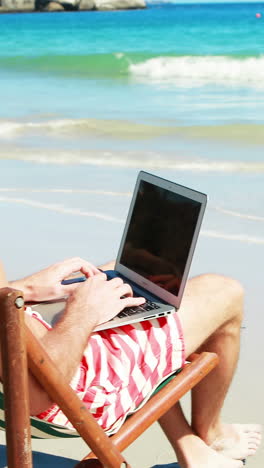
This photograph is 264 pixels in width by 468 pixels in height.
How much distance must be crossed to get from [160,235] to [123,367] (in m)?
Answer: 0.47

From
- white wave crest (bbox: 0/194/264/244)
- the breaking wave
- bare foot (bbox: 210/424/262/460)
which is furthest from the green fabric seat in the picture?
the breaking wave

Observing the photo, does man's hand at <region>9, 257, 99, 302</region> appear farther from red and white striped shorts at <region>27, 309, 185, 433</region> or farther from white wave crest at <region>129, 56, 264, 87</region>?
white wave crest at <region>129, 56, 264, 87</region>

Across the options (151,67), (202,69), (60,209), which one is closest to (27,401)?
(60,209)

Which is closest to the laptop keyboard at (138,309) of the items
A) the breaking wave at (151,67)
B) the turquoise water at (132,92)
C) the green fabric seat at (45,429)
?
the green fabric seat at (45,429)

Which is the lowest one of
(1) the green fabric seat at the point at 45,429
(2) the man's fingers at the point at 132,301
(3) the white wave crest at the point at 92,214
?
(3) the white wave crest at the point at 92,214

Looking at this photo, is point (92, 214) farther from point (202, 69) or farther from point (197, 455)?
point (202, 69)

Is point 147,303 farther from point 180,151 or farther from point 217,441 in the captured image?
point 180,151

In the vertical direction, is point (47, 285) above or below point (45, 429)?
above

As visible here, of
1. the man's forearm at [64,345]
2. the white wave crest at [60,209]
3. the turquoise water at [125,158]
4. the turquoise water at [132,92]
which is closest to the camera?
the man's forearm at [64,345]

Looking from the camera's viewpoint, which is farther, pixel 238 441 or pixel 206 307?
pixel 238 441

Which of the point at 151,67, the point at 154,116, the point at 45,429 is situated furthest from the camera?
the point at 151,67

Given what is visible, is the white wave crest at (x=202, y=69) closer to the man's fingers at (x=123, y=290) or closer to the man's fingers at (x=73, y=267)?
the man's fingers at (x=73, y=267)

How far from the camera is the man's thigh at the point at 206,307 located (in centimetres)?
257

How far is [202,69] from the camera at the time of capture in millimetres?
20812
